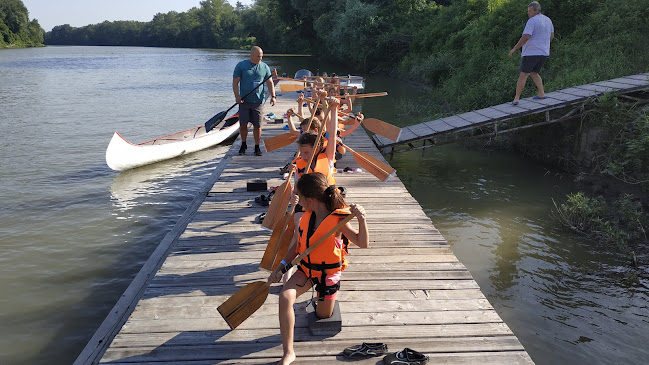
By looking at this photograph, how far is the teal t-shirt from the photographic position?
29.0ft

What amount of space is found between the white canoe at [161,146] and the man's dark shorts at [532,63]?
810cm

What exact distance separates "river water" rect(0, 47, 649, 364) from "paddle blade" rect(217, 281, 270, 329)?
258 cm

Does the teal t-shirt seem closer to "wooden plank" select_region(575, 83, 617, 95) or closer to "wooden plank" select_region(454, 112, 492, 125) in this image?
"wooden plank" select_region(454, 112, 492, 125)

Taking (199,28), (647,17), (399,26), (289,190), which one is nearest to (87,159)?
(289,190)

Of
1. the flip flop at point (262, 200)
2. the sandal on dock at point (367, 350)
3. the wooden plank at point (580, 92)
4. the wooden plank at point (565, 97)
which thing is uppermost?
the wooden plank at point (580, 92)

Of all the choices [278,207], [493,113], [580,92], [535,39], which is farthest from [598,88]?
[278,207]

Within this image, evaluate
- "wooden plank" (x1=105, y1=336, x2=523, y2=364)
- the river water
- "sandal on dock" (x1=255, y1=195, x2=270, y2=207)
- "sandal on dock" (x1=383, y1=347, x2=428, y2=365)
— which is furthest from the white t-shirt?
"sandal on dock" (x1=383, y1=347, x2=428, y2=365)

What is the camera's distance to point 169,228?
8547 mm

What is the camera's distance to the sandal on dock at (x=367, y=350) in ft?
11.4

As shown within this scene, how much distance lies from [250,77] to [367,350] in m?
6.45

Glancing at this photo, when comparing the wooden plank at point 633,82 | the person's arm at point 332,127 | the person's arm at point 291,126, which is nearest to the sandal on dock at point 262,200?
the person's arm at point 291,126

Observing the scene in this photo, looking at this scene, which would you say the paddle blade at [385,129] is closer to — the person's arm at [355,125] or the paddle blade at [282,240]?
the person's arm at [355,125]

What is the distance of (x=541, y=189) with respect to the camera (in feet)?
32.6

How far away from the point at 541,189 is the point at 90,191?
954 centimetres
